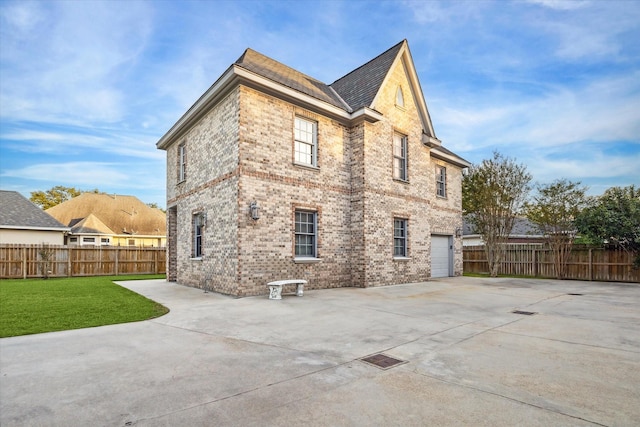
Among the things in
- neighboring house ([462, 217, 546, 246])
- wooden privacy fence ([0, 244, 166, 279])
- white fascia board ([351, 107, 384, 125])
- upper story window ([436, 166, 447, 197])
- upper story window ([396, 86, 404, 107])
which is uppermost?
upper story window ([396, 86, 404, 107])

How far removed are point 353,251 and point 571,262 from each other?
12.2m

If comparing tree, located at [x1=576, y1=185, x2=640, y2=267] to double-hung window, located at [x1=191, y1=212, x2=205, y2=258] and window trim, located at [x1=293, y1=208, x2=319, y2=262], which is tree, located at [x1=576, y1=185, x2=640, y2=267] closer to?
window trim, located at [x1=293, y1=208, x2=319, y2=262]

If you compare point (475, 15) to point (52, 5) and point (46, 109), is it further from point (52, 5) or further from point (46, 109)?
point (46, 109)

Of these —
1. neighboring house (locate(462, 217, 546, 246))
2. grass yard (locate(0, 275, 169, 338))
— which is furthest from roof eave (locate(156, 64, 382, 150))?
neighboring house (locate(462, 217, 546, 246))

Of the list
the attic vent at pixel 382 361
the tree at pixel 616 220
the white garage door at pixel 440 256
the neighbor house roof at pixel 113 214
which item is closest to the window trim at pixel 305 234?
the attic vent at pixel 382 361

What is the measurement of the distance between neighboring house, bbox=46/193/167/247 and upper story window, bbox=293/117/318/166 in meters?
27.5

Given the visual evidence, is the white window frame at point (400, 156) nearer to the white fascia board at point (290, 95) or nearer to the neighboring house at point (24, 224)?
the white fascia board at point (290, 95)

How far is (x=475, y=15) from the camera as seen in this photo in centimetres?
1194

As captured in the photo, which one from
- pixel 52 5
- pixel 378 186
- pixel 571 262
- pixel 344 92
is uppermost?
pixel 52 5

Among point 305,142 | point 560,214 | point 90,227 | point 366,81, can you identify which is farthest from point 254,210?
point 90,227

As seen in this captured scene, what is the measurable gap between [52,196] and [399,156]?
45.7 m

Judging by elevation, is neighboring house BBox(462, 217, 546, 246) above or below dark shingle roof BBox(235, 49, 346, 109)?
below

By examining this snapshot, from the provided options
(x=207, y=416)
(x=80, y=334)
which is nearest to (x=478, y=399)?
(x=207, y=416)

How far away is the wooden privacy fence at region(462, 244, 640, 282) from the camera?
14.9 meters
